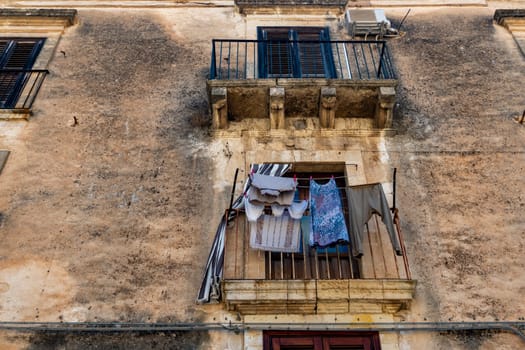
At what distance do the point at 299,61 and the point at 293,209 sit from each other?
14.5ft

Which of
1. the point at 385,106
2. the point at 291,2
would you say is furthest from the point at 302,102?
the point at 291,2

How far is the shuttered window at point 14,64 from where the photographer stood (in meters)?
10.6

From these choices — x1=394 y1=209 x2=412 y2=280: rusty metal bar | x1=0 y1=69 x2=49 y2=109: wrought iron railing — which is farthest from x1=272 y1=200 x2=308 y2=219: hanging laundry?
x1=0 y1=69 x2=49 y2=109: wrought iron railing

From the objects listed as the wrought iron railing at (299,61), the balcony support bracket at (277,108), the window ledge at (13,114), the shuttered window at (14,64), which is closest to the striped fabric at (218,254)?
the balcony support bracket at (277,108)

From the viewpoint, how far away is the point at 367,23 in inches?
467

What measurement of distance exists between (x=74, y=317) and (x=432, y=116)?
674 centimetres

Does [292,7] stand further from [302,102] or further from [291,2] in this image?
[302,102]

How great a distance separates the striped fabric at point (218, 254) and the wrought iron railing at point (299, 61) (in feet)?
8.82

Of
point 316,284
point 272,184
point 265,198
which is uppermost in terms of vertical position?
point 272,184

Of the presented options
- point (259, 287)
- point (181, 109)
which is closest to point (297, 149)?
point (181, 109)

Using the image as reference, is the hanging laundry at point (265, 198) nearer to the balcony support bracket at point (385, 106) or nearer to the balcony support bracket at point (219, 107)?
the balcony support bracket at point (219, 107)

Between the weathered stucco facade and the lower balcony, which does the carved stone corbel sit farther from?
the lower balcony

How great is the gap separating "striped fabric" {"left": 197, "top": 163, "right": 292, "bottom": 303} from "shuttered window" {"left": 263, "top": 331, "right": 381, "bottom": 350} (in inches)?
35.0

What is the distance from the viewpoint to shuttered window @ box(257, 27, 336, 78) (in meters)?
11.2
